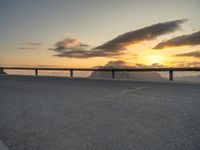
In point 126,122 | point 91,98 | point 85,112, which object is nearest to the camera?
Answer: point 126,122

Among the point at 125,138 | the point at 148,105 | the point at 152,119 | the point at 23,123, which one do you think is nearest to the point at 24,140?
the point at 23,123

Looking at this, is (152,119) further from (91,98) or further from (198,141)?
(91,98)

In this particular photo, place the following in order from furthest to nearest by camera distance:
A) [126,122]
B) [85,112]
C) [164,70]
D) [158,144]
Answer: [164,70] < [85,112] < [126,122] < [158,144]

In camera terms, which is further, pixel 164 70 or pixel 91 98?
pixel 164 70

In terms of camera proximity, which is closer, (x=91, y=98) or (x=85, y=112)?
(x=85, y=112)

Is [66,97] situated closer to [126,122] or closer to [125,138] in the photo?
[126,122]

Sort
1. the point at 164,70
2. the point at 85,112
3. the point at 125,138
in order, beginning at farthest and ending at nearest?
the point at 164,70
the point at 85,112
the point at 125,138

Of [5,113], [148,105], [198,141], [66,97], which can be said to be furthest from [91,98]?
[198,141]

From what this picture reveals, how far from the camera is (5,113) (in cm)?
826

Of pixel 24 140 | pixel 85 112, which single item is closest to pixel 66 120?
pixel 85 112

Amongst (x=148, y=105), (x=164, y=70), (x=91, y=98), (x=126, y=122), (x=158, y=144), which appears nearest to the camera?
(x=158, y=144)

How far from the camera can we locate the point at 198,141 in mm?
5266

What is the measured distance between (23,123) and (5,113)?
4.87 ft

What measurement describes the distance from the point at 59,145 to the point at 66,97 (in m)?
5.68
